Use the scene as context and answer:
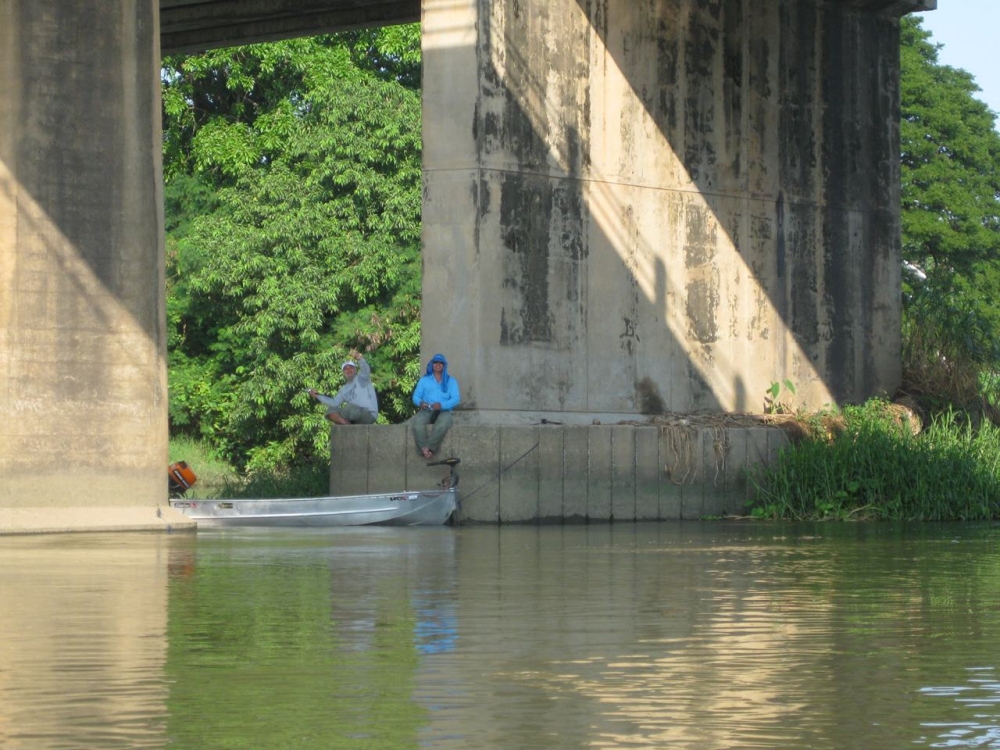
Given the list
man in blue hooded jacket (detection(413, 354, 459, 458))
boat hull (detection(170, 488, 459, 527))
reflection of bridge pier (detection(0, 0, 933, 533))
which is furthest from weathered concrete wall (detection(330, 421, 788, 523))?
boat hull (detection(170, 488, 459, 527))

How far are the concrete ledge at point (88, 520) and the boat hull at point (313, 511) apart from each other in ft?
2.26

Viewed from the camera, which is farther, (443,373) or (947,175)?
(947,175)

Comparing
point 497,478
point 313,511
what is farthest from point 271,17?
point 313,511

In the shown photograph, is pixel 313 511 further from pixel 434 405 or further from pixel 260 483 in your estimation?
pixel 260 483

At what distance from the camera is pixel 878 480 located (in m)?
24.7

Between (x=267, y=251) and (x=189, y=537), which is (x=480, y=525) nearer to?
(x=189, y=537)

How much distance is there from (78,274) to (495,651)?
12.1 m

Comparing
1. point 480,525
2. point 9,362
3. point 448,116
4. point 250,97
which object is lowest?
point 480,525

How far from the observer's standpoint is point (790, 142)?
91.8 feet

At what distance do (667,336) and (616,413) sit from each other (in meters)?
1.53

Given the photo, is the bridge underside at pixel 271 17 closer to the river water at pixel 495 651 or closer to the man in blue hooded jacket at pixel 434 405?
the man in blue hooded jacket at pixel 434 405

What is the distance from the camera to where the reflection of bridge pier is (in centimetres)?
1919

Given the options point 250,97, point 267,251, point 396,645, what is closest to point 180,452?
point 267,251

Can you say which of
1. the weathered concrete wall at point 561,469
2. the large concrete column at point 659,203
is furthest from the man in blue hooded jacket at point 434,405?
the large concrete column at point 659,203
